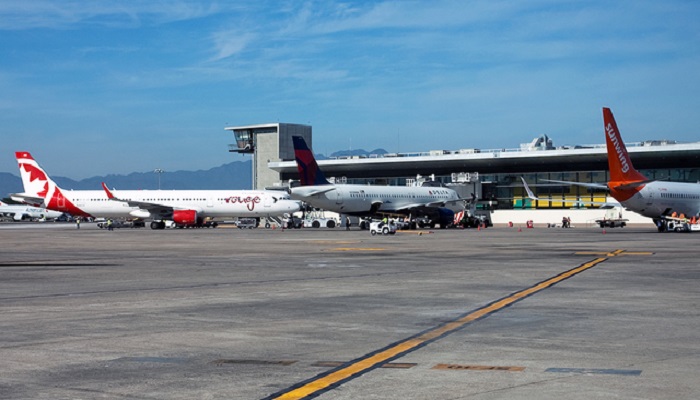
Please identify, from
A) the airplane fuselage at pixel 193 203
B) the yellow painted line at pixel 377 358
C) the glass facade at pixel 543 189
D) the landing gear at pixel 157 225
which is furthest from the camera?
the glass facade at pixel 543 189

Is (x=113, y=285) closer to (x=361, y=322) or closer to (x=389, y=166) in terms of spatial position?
(x=361, y=322)

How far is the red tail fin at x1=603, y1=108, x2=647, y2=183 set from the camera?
62844 mm

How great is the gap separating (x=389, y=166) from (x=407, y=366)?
413ft

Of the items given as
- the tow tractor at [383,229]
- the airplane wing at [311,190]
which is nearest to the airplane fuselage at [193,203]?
the airplane wing at [311,190]

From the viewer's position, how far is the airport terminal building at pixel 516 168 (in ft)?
374

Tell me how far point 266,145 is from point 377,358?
145267mm

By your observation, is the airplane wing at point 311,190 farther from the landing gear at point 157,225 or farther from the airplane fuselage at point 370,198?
the landing gear at point 157,225

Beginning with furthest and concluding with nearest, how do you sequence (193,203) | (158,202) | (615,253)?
(158,202) < (193,203) < (615,253)

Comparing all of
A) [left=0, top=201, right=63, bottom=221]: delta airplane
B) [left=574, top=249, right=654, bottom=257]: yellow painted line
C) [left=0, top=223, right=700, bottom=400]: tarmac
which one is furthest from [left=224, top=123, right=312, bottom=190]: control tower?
[left=0, top=223, right=700, bottom=400]: tarmac

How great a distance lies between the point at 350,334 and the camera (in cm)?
1202

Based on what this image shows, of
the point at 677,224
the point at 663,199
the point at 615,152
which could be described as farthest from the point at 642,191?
the point at 677,224

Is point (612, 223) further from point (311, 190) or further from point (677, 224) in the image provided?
point (311, 190)

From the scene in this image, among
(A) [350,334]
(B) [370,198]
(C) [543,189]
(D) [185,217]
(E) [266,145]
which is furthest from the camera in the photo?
(E) [266,145]

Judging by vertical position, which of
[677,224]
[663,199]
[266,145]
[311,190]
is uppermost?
[266,145]
